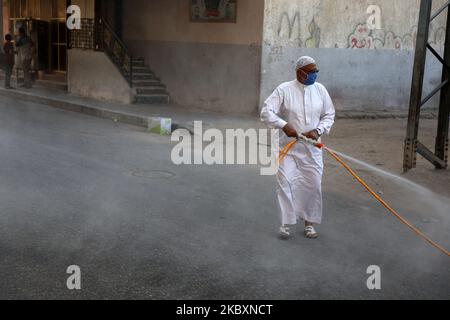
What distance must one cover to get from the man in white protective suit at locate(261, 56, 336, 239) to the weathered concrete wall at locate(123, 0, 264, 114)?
895cm

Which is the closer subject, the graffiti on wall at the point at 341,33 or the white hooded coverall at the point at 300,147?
the white hooded coverall at the point at 300,147

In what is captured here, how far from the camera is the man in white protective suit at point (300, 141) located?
5.76m

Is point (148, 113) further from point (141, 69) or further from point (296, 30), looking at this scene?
point (296, 30)

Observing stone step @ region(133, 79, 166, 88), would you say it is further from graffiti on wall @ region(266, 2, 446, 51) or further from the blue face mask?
the blue face mask

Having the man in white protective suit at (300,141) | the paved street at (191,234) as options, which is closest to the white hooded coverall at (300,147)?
the man in white protective suit at (300,141)

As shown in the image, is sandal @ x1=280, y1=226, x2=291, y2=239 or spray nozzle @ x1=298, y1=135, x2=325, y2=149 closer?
spray nozzle @ x1=298, y1=135, x2=325, y2=149

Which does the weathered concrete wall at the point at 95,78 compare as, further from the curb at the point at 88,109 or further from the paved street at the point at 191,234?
the paved street at the point at 191,234

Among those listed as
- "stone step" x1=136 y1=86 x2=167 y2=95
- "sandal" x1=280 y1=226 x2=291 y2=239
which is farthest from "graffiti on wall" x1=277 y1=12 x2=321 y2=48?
"sandal" x1=280 y1=226 x2=291 y2=239

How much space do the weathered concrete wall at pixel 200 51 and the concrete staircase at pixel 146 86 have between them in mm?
201

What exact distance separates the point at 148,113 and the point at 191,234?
909 cm

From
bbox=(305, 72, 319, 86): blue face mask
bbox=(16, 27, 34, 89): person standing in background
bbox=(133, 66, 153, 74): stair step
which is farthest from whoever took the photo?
bbox=(16, 27, 34, 89): person standing in background

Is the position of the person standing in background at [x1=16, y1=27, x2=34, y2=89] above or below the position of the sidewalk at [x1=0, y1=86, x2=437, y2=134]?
above

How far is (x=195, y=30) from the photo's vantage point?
640 inches

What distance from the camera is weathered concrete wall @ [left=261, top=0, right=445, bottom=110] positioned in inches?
577
